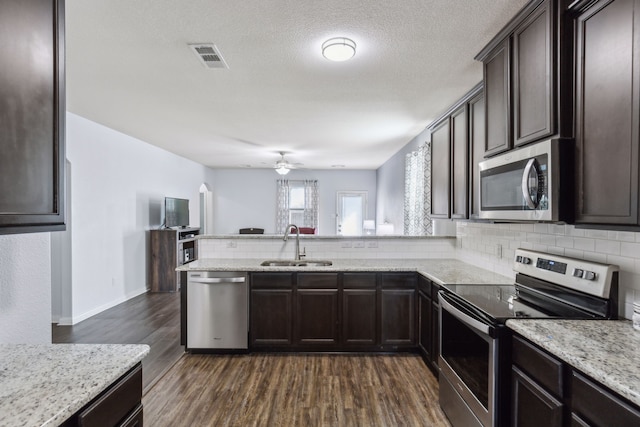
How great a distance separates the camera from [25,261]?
1638 millimetres

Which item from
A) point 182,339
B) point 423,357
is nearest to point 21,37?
point 182,339

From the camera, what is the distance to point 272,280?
10.2 ft

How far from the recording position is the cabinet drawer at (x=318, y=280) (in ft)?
10.2

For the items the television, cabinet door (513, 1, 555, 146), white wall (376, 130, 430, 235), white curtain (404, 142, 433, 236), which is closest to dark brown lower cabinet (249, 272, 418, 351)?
white curtain (404, 142, 433, 236)

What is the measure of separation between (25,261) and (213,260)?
1958mm

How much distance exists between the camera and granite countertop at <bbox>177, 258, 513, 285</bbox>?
8.39 ft

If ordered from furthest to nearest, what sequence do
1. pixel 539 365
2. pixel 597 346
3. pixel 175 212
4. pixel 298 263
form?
pixel 175 212 < pixel 298 263 < pixel 539 365 < pixel 597 346

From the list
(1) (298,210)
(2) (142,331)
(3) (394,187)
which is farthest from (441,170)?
(1) (298,210)

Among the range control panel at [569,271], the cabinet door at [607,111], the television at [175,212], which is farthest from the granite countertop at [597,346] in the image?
the television at [175,212]

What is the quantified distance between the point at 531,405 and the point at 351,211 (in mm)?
7953

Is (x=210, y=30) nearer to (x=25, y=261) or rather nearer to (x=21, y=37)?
(x=21, y=37)

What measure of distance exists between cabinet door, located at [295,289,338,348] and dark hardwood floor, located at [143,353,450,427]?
0.17 meters

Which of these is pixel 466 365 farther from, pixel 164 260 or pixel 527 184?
pixel 164 260

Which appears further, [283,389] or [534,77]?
[283,389]
